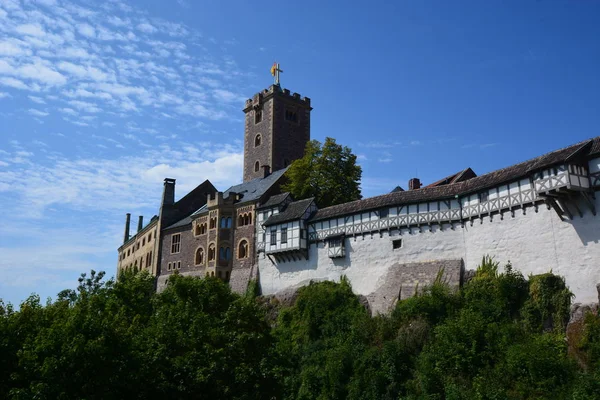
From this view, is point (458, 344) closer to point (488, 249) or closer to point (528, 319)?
point (528, 319)

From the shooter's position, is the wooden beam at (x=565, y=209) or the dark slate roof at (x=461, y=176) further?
Answer: the dark slate roof at (x=461, y=176)

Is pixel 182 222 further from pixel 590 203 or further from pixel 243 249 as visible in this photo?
pixel 590 203

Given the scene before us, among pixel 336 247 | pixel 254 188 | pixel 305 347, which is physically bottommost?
pixel 305 347

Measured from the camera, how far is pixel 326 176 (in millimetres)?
46500

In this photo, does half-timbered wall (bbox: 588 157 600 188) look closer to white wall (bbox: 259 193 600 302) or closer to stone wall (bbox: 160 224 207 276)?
white wall (bbox: 259 193 600 302)

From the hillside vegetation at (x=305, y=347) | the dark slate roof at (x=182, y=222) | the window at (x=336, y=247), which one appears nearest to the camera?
the hillside vegetation at (x=305, y=347)

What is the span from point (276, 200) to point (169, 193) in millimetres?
15191

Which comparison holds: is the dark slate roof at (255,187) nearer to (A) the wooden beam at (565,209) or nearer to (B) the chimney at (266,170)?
(B) the chimney at (266,170)

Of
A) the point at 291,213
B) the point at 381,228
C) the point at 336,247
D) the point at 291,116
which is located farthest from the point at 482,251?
the point at 291,116

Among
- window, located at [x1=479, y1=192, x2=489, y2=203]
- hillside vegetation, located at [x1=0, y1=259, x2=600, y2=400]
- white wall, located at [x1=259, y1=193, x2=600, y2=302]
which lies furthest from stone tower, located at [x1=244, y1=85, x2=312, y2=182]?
window, located at [x1=479, y1=192, x2=489, y2=203]

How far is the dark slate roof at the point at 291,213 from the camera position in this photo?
41.7 m

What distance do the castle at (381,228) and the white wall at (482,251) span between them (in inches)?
2.2

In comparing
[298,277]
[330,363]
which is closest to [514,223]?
[330,363]

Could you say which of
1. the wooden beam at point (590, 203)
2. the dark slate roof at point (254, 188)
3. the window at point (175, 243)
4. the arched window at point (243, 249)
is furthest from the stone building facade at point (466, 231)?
the window at point (175, 243)
